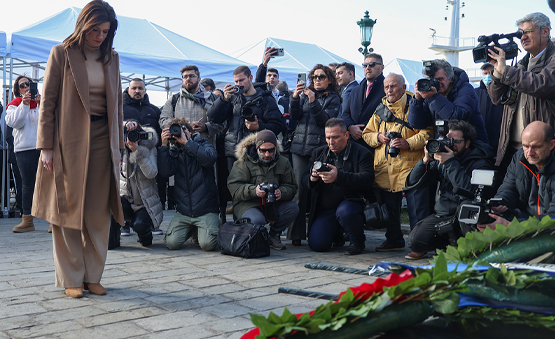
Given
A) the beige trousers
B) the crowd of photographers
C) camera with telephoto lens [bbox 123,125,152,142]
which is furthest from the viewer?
camera with telephoto lens [bbox 123,125,152,142]

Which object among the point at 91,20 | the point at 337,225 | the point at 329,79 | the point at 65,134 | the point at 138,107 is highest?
the point at 329,79

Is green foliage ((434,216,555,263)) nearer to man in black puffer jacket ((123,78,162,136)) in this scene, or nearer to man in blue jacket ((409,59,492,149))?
man in blue jacket ((409,59,492,149))

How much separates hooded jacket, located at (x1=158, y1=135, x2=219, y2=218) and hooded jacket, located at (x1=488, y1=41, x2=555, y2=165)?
117 inches

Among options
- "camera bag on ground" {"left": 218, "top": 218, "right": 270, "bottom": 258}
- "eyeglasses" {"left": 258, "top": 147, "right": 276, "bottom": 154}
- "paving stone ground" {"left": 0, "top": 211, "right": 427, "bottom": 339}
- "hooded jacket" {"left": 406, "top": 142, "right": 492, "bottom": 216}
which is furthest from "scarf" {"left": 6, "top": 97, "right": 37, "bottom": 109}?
"hooded jacket" {"left": 406, "top": 142, "right": 492, "bottom": 216}

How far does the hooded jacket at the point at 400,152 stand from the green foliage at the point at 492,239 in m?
4.49

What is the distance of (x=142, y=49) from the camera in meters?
11.0

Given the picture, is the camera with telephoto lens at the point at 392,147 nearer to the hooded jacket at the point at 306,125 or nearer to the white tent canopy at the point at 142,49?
the hooded jacket at the point at 306,125

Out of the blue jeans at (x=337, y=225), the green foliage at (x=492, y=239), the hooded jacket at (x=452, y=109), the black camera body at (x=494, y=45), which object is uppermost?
the black camera body at (x=494, y=45)

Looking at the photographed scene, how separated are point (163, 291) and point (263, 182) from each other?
2.19m

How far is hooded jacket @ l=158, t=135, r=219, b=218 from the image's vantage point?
6.14m

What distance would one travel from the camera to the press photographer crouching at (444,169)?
514 centimetres

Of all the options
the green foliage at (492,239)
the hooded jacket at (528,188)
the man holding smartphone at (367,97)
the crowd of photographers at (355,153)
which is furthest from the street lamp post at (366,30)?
the green foliage at (492,239)

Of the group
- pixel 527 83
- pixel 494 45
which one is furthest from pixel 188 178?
pixel 527 83

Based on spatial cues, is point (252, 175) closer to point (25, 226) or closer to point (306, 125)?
point (306, 125)
